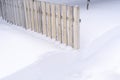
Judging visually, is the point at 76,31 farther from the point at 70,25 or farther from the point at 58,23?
the point at 58,23

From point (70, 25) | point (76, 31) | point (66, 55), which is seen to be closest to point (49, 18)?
point (70, 25)

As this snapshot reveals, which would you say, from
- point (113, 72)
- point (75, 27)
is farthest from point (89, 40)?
point (113, 72)

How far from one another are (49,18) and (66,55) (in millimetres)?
1681

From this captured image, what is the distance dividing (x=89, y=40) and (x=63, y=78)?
210cm

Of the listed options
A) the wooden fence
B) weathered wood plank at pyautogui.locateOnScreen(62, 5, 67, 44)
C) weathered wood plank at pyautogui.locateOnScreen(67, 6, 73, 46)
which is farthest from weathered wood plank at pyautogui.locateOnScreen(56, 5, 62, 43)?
weathered wood plank at pyautogui.locateOnScreen(67, 6, 73, 46)

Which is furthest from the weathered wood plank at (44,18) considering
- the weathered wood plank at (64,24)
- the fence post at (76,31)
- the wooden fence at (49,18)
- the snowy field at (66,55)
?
the fence post at (76,31)

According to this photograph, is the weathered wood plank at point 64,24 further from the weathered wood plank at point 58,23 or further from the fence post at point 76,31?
the fence post at point 76,31

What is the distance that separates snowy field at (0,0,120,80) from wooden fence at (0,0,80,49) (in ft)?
0.83

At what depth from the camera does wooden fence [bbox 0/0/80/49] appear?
23.5ft

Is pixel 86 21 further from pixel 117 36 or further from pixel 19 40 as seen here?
pixel 19 40

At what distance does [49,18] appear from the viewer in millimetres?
7922

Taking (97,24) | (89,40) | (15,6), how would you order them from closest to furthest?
1. (89,40)
2. (97,24)
3. (15,6)

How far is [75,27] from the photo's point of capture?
7.11 m

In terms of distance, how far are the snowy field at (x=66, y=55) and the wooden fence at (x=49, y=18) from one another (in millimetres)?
253
